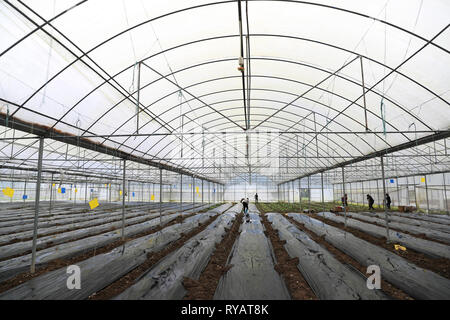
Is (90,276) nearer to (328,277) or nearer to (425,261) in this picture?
(328,277)

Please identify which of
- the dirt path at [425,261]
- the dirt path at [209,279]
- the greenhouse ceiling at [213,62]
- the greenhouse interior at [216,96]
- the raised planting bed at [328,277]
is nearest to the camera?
the raised planting bed at [328,277]

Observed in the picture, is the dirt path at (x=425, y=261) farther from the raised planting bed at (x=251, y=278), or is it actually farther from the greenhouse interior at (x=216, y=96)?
the raised planting bed at (x=251, y=278)

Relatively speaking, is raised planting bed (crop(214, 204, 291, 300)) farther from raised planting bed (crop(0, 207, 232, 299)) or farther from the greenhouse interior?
raised planting bed (crop(0, 207, 232, 299))

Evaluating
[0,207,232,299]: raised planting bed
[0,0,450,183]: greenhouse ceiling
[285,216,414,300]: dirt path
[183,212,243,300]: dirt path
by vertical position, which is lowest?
[285,216,414,300]: dirt path

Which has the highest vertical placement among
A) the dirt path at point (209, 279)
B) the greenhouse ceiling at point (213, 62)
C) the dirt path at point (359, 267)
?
the greenhouse ceiling at point (213, 62)

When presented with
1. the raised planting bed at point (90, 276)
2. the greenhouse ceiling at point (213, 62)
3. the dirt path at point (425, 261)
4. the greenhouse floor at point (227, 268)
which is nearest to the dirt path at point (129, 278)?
the greenhouse floor at point (227, 268)

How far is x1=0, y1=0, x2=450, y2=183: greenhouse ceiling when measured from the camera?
6195 millimetres

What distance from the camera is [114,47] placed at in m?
7.23

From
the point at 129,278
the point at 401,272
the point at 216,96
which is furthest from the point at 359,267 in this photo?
the point at 216,96

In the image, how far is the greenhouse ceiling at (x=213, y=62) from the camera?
20.3 feet

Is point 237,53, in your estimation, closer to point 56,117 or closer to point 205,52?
point 205,52

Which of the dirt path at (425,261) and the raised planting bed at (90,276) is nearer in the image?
the raised planting bed at (90,276)

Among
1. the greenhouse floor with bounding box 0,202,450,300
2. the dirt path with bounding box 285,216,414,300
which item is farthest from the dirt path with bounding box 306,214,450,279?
the dirt path with bounding box 285,216,414,300
